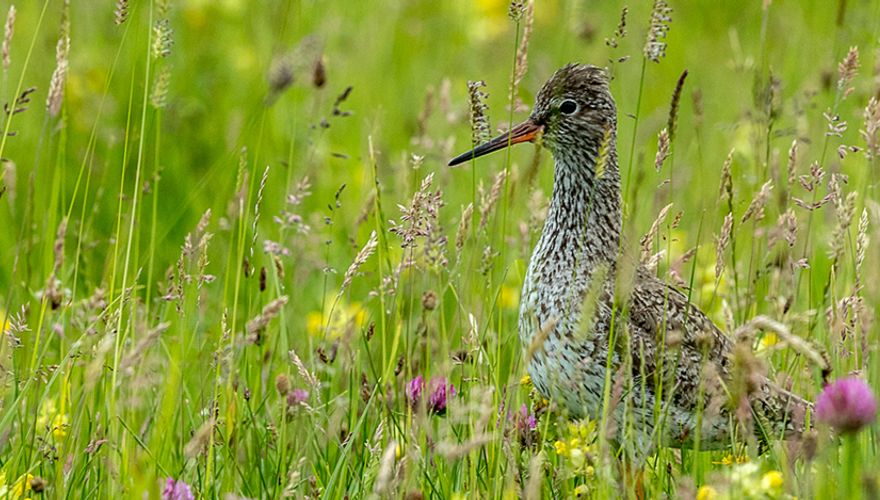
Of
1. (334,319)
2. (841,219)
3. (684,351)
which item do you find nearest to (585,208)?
(684,351)

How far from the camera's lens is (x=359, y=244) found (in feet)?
23.0

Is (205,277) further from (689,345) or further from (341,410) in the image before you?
(689,345)

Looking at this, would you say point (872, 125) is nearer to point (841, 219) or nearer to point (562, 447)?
point (841, 219)

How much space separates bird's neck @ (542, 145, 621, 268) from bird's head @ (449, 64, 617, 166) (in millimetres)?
49

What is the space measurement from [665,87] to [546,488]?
19.3 ft

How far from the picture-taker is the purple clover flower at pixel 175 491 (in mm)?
3346

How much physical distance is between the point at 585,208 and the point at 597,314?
50cm

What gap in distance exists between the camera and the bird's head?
491cm

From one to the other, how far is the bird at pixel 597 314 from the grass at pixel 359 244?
102 mm

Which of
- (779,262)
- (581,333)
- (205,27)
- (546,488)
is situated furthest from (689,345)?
(205,27)

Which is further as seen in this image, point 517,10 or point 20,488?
point 517,10

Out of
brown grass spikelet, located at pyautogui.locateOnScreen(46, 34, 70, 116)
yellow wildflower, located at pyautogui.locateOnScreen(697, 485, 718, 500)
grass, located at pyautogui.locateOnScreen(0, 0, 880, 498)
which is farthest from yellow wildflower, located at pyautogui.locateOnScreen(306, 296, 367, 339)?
yellow wildflower, located at pyautogui.locateOnScreen(697, 485, 718, 500)

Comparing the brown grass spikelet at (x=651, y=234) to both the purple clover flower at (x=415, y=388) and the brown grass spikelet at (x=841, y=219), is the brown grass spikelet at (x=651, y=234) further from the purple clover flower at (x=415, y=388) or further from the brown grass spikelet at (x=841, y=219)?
the purple clover flower at (x=415, y=388)

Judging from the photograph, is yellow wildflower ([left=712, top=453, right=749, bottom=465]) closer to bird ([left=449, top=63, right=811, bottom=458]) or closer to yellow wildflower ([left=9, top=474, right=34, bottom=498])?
bird ([left=449, top=63, right=811, bottom=458])
